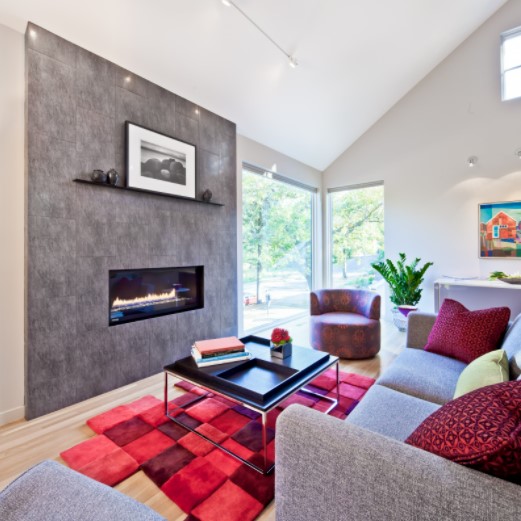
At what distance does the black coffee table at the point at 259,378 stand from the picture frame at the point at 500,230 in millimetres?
3202

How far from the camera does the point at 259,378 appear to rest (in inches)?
76.2

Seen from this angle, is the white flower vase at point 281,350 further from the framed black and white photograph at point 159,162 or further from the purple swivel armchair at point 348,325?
the framed black and white photograph at point 159,162

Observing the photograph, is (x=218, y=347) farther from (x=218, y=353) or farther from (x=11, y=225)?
(x=11, y=225)

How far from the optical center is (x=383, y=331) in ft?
14.2

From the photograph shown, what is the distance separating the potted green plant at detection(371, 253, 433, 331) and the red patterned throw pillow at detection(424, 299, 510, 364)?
2.16 m

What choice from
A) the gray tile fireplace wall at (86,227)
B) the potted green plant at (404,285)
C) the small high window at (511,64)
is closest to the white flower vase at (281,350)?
the gray tile fireplace wall at (86,227)

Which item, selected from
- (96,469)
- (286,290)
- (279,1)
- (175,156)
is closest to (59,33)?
(175,156)

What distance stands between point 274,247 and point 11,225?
10.3ft

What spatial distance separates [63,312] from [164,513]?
5.14 feet

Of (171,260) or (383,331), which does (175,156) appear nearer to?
(171,260)

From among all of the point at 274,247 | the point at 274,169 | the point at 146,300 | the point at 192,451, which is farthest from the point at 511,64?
the point at 192,451

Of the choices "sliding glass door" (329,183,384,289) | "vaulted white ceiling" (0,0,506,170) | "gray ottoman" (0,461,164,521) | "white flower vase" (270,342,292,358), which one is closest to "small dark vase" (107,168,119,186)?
"vaulted white ceiling" (0,0,506,170)

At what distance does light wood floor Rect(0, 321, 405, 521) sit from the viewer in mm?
1456

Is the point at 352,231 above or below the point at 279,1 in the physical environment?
below
